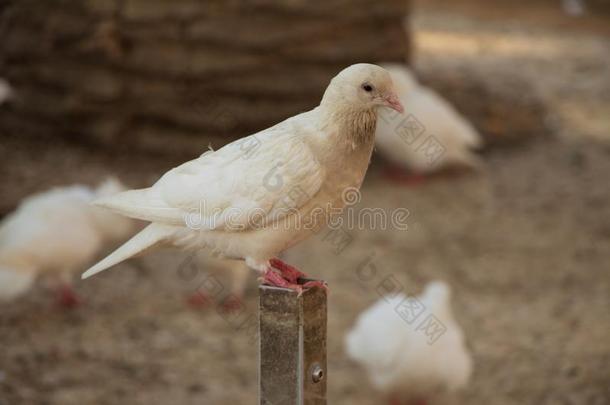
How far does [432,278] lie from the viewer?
6254 millimetres

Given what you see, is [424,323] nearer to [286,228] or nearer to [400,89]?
[286,228]

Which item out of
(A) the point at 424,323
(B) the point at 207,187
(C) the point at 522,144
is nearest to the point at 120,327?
(A) the point at 424,323

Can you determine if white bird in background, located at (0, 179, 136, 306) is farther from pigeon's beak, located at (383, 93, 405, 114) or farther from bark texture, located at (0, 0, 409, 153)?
pigeon's beak, located at (383, 93, 405, 114)

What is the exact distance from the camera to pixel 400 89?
24.4 feet

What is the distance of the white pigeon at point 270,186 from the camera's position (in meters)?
2.27

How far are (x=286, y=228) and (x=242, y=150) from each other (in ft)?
0.75

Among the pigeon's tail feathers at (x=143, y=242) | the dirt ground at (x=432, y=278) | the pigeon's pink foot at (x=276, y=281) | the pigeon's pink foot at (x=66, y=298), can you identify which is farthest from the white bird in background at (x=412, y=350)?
the pigeon's tail feathers at (x=143, y=242)

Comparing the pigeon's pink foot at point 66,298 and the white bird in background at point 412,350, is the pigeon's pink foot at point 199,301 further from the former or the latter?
the white bird in background at point 412,350

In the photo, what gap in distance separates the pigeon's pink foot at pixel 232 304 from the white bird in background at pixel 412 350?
1.16m

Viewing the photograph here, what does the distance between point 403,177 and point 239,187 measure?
550 cm

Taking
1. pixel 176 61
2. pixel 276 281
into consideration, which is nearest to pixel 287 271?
pixel 276 281

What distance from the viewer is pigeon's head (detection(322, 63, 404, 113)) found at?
7.23ft

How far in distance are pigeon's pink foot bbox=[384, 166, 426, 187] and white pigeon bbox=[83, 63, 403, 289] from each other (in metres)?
5.36

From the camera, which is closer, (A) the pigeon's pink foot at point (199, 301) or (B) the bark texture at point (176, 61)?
(A) the pigeon's pink foot at point (199, 301)
